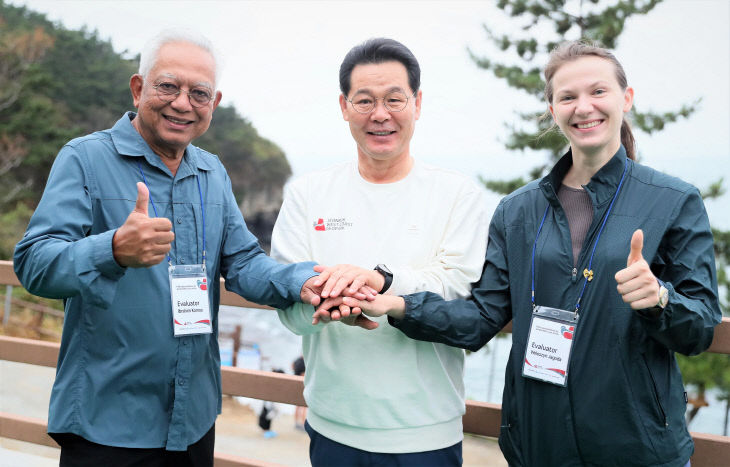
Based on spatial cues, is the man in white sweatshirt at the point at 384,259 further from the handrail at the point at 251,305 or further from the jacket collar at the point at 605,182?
the handrail at the point at 251,305

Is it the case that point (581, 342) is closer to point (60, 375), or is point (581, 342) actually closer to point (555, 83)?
point (555, 83)

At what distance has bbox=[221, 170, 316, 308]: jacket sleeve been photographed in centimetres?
199

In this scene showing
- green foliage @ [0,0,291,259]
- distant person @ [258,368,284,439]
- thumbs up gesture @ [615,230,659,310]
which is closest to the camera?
thumbs up gesture @ [615,230,659,310]

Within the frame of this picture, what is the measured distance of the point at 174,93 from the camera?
199cm

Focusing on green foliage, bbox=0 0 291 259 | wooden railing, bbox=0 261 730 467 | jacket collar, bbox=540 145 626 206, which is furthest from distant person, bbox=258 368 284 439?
green foliage, bbox=0 0 291 259

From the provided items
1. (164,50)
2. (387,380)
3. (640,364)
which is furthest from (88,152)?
(640,364)

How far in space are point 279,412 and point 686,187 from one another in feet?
44.9

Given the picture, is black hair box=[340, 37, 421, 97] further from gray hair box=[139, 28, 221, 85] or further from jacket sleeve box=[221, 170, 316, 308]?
jacket sleeve box=[221, 170, 316, 308]

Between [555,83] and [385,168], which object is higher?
[555,83]

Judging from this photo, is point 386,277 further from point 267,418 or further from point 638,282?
point 267,418

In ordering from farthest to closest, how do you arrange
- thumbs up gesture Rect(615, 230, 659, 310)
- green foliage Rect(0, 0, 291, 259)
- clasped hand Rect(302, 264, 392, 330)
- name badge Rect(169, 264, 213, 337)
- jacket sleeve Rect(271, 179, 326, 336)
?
green foliage Rect(0, 0, 291, 259)
jacket sleeve Rect(271, 179, 326, 336)
name badge Rect(169, 264, 213, 337)
clasped hand Rect(302, 264, 392, 330)
thumbs up gesture Rect(615, 230, 659, 310)

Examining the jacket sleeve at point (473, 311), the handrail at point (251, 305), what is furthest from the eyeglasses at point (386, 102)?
the handrail at point (251, 305)

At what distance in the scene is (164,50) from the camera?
199 cm

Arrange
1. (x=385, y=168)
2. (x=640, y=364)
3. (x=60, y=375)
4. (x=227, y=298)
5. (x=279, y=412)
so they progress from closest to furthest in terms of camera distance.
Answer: (x=640, y=364) → (x=60, y=375) → (x=385, y=168) → (x=227, y=298) → (x=279, y=412)
